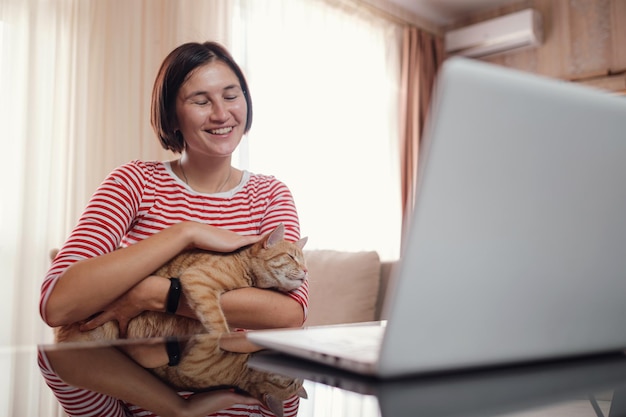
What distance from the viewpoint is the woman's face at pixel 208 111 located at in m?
1.42

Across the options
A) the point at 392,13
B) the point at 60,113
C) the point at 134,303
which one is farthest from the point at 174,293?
the point at 392,13

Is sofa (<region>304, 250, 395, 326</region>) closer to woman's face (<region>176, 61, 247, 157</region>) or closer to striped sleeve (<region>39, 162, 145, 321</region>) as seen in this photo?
woman's face (<region>176, 61, 247, 157</region>)

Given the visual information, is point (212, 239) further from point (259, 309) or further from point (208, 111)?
point (208, 111)

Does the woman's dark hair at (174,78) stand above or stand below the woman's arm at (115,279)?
above

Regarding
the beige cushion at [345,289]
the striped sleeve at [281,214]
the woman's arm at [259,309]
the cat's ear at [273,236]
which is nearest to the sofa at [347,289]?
the beige cushion at [345,289]

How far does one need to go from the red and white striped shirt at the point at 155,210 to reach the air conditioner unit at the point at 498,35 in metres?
3.01

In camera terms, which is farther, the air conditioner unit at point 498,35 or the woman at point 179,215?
the air conditioner unit at point 498,35

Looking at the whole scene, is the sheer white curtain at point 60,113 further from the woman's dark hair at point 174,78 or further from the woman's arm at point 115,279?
the woman's arm at point 115,279

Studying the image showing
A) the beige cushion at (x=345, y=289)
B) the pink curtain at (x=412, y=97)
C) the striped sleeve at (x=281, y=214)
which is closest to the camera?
the striped sleeve at (x=281, y=214)

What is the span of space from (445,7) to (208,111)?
328 centimetres

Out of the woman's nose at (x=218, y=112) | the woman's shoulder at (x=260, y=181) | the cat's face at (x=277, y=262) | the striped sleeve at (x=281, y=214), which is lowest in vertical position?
the cat's face at (x=277, y=262)

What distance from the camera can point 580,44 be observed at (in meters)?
3.83

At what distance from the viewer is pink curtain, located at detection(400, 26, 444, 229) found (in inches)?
159

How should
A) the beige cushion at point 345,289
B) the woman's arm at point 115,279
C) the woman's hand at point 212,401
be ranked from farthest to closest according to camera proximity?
the beige cushion at point 345,289
the woman's arm at point 115,279
the woman's hand at point 212,401
